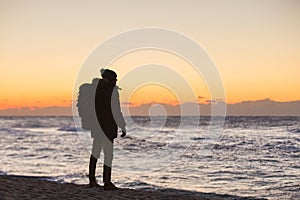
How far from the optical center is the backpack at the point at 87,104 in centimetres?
919

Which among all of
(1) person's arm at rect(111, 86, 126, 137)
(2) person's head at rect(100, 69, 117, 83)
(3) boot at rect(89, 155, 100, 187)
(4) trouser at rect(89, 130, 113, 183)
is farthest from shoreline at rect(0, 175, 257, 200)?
(2) person's head at rect(100, 69, 117, 83)

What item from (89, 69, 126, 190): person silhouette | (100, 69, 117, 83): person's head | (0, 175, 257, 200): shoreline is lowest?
(0, 175, 257, 200): shoreline

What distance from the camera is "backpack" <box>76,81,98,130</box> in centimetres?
919

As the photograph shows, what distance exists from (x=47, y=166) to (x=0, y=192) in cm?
1367

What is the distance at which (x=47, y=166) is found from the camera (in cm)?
2216

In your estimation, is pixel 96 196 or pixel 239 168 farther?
pixel 239 168

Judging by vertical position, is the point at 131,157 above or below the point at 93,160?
below

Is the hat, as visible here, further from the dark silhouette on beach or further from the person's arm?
the person's arm

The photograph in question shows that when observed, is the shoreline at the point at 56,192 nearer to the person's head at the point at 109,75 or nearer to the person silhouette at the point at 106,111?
the person silhouette at the point at 106,111

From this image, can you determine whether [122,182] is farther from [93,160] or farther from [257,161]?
[257,161]

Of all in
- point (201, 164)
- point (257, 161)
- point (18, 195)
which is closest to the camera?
point (18, 195)

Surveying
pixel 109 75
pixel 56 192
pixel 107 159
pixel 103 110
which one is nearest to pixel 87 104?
pixel 103 110

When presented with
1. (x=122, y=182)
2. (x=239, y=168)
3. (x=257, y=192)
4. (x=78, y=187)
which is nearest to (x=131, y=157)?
(x=239, y=168)

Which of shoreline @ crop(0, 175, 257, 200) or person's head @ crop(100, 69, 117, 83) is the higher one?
person's head @ crop(100, 69, 117, 83)
